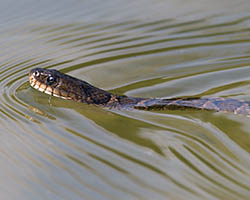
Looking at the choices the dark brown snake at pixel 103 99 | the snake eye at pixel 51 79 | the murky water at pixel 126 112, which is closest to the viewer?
the murky water at pixel 126 112

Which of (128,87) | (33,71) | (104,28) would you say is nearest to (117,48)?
(104,28)

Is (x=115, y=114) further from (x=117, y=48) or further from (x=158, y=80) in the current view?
(x=117, y=48)

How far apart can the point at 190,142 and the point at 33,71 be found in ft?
7.14

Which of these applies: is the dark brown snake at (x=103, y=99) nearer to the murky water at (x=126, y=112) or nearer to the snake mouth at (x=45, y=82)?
the snake mouth at (x=45, y=82)

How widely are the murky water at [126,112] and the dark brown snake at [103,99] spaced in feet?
0.38

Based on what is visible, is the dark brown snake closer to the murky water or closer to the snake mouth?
the snake mouth

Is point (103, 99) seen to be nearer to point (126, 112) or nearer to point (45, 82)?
point (126, 112)

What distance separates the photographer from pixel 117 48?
781 centimetres

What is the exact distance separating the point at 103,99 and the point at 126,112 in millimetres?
365

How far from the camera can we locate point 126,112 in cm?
600

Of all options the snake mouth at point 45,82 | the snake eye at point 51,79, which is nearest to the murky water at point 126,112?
the snake mouth at point 45,82

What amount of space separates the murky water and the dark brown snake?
0.12m

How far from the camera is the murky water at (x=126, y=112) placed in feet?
14.6

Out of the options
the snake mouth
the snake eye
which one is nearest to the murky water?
the snake mouth
